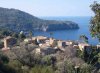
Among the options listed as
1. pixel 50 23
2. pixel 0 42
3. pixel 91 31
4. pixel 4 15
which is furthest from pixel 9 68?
pixel 50 23

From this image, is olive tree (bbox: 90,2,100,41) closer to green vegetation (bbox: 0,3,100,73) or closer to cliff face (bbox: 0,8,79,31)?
green vegetation (bbox: 0,3,100,73)

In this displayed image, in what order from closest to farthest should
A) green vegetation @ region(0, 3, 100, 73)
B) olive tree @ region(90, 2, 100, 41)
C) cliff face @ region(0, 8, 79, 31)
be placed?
olive tree @ region(90, 2, 100, 41) < green vegetation @ region(0, 3, 100, 73) < cliff face @ region(0, 8, 79, 31)

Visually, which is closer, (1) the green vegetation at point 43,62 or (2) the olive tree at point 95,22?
(2) the olive tree at point 95,22

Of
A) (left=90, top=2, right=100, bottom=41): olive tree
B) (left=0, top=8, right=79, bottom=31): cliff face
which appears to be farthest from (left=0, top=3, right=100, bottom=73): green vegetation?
(left=0, top=8, right=79, bottom=31): cliff face

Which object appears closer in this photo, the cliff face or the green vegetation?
the green vegetation

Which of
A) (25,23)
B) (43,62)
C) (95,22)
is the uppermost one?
(95,22)

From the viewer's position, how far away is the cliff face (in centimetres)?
9781

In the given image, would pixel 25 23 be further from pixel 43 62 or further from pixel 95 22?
pixel 95 22

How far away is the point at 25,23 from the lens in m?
105

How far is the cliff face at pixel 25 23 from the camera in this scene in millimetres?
97812

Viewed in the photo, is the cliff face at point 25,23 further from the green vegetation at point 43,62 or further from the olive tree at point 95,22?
the olive tree at point 95,22

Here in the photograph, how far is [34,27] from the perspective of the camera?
10850 cm

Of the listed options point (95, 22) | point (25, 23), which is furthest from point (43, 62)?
point (25, 23)

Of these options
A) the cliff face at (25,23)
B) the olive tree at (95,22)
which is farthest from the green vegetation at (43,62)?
the cliff face at (25,23)
